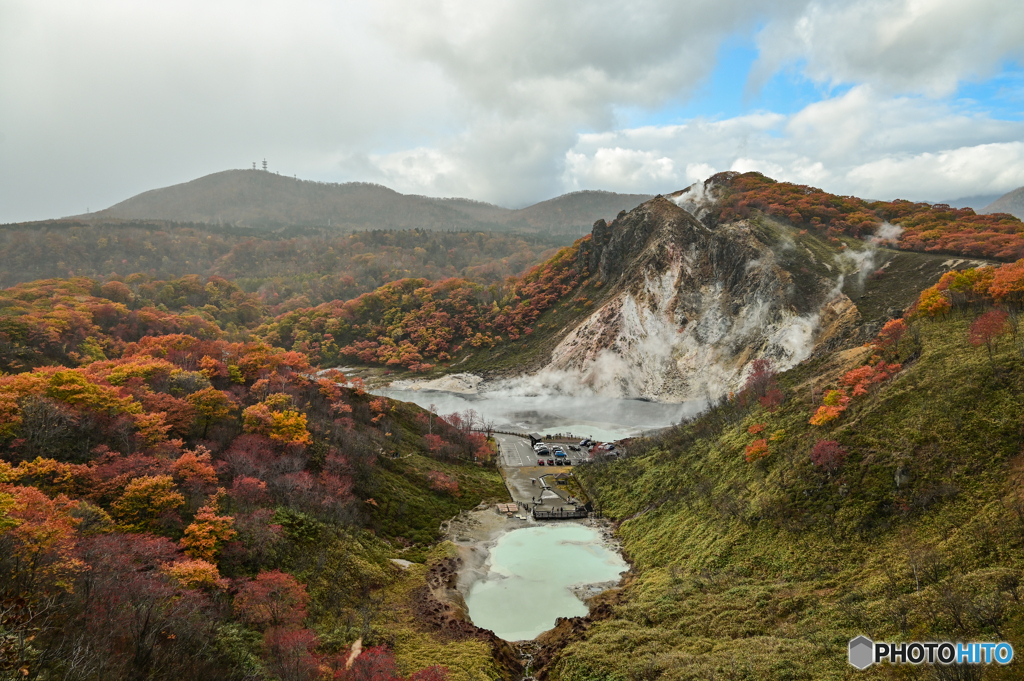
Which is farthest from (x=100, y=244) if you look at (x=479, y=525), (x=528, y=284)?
(x=479, y=525)

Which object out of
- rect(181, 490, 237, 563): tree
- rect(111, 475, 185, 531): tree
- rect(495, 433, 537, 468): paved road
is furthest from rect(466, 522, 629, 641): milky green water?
rect(495, 433, 537, 468): paved road

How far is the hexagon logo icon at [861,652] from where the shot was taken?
1179 cm

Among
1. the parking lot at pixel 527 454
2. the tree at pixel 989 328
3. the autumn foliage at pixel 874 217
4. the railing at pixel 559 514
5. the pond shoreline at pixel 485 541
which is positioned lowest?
the parking lot at pixel 527 454

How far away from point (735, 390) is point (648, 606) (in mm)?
42228

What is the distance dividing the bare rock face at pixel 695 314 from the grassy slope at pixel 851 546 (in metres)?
31.3

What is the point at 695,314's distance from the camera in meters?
68.1

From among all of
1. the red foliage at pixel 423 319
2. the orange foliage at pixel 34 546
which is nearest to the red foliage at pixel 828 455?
the orange foliage at pixel 34 546

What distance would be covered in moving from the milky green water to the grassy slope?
228 cm

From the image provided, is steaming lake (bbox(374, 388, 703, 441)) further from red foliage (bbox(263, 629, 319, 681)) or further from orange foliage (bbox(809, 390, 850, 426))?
red foliage (bbox(263, 629, 319, 681))

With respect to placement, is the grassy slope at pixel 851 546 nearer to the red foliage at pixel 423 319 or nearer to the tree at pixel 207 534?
the tree at pixel 207 534

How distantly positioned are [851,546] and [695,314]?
54271 millimetres

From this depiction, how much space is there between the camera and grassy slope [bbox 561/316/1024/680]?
12.7m

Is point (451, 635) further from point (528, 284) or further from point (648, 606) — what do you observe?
point (528, 284)

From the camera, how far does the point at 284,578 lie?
1764 cm
